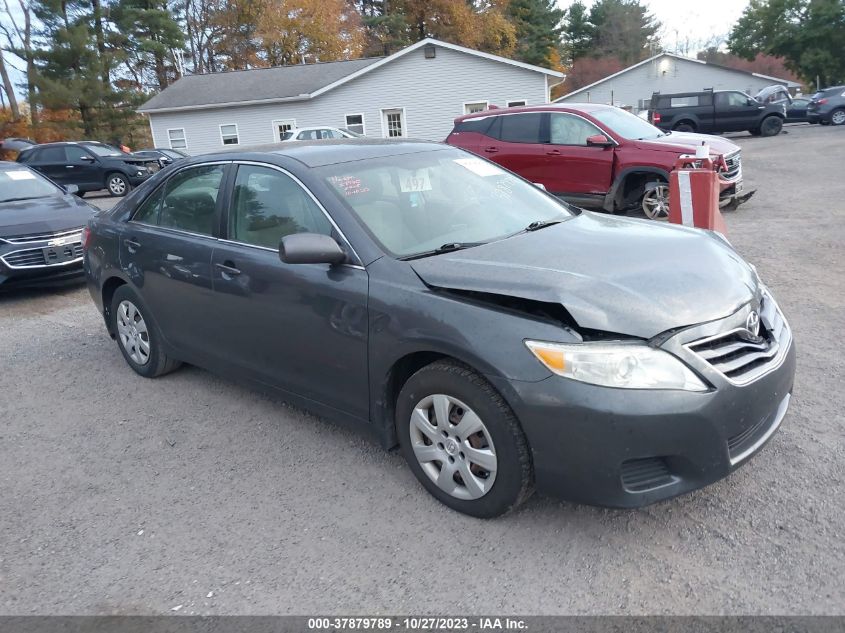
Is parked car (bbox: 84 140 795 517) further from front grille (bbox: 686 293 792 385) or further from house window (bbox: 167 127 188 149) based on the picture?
house window (bbox: 167 127 188 149)

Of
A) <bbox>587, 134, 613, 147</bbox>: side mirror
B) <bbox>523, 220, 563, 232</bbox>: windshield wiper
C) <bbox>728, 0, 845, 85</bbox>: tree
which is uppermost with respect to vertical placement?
<bbox>728, 0, 845, 85</bbox>: tree

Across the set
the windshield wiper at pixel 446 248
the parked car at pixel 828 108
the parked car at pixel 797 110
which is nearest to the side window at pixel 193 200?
the windshield wiper at pixel 446 248

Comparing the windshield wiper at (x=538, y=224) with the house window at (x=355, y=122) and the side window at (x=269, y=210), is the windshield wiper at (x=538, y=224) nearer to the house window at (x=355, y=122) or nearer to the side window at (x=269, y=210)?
the side window at (x=269, y=210)

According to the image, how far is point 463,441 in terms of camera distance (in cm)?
299

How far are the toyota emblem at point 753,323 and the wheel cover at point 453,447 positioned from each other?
125cm

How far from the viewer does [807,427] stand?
3678 mm

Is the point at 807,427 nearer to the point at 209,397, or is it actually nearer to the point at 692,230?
the point at 692,230

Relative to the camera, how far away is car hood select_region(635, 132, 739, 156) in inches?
375

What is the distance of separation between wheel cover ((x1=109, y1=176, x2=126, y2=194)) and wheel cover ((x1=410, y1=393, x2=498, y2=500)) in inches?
796

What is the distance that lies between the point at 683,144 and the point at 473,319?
26.5ft

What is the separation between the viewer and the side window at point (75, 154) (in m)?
20.5

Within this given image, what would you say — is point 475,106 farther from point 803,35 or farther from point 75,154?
point 803,35

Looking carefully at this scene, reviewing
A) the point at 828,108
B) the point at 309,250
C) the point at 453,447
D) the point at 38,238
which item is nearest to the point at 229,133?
the point at 38,238

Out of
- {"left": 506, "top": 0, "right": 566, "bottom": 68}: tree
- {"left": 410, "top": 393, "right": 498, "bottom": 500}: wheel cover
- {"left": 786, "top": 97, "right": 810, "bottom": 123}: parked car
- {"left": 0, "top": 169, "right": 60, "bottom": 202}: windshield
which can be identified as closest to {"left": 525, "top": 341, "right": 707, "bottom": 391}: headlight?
{"left": 410, "top": 393, "right": 498, "bottom": 500}: wheel cover
